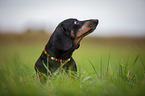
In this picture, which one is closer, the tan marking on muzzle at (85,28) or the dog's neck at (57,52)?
the dog's neck at (57,52)

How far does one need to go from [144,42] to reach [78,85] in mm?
22368

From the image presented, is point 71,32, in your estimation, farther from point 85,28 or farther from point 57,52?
point 57,52

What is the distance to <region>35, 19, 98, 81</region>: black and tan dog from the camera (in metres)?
2.48

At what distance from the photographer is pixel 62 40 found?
8.65 feet

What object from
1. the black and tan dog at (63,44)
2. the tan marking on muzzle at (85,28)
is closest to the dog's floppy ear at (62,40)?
the black and tan dog at (63,44)

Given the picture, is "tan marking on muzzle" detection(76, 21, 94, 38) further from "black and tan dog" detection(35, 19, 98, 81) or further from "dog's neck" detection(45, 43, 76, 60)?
"dog's neck" detection(45, 43, 76, 60)

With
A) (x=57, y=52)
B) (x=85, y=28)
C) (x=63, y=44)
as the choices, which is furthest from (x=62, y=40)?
(x=85, y=28)

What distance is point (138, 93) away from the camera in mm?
1338

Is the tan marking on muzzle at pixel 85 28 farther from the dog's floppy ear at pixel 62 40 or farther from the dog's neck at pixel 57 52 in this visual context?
the dog's neck at pixel 57 52

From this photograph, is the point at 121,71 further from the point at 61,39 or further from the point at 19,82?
the point at 19,82

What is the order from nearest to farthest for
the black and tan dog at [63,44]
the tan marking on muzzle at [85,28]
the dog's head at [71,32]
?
the black and tan dog at [63,44] < the dog's head at [71,32] < the tan marking on muzzle at [85,28]

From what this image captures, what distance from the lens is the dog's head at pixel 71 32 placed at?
261 centimetres

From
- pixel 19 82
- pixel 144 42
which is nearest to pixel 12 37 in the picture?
pixel 144 42

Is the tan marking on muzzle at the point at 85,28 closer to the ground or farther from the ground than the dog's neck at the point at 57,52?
farther from the ground
